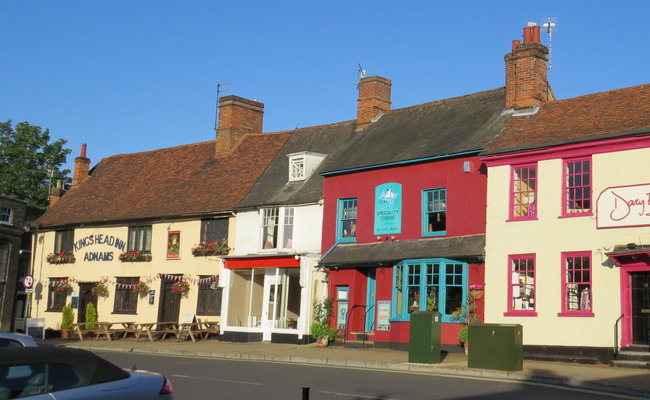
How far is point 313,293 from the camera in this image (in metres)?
29.7

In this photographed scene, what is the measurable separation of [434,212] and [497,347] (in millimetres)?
8286

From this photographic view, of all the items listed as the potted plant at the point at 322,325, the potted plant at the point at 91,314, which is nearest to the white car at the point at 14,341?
the potted plant at the point at 322,325

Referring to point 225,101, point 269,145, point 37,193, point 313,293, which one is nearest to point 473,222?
point 313,293

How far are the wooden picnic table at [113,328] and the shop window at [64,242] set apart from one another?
5379mm

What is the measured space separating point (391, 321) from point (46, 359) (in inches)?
730

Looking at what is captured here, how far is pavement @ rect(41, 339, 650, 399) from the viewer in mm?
16859

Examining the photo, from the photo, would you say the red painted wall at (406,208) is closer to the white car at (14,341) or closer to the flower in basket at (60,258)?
the white car at (14,341)

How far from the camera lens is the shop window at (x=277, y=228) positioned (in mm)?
31188

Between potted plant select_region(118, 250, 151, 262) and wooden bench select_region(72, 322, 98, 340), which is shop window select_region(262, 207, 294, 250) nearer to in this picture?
potted plant select_region(118, 250, 151, 262)

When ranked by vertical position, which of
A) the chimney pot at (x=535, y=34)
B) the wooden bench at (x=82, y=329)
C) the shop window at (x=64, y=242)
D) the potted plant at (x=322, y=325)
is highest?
the chimney pot at (x=535, y=34)

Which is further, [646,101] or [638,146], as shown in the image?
[646,101]

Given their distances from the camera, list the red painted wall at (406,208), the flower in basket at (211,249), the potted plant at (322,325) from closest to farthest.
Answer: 1. the red painted wall at (406,208)
2. the potted plant at (322,325)
3. the flower in basket at (211,249)

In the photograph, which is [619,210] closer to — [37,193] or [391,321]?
[391,321]

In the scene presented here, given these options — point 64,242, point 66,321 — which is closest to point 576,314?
point 66,321
